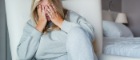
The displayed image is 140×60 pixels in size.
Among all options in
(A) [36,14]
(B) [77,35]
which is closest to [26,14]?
(A) [36,14]

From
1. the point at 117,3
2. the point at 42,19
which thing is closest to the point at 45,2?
the point at 42,19

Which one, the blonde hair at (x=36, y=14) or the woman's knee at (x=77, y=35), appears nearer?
the woman's knee at (x=77, y=35)

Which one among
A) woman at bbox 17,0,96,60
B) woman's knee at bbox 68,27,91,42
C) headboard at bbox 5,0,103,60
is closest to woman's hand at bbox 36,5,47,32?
woman at bbox 17,0,96,60

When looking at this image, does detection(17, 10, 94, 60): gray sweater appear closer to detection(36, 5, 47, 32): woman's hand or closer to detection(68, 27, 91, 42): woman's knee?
detection(36, 5, 47, 32): woman's hand

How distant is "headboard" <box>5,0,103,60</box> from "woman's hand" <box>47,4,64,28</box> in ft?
0.56

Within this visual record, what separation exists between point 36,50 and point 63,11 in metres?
0.35

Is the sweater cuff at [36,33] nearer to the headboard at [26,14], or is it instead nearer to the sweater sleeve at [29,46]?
the sweater sleeve at [29,46]

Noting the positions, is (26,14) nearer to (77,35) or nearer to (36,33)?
(36,33)

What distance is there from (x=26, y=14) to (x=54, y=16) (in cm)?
21

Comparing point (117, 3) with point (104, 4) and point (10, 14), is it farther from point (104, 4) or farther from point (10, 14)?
point (10, 14)

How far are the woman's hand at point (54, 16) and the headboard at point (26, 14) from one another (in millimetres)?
172

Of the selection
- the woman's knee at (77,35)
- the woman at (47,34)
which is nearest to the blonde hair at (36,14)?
the woman at (47,34)

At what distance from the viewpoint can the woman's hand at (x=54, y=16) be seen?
0.87m

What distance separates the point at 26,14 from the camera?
958mm
